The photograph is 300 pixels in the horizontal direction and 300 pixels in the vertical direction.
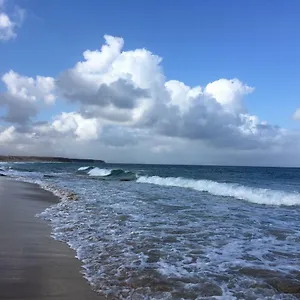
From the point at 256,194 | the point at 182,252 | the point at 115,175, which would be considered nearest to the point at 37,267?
the point at 182,252

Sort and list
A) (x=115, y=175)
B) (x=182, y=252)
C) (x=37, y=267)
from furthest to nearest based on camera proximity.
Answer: (x=115, y=175) → (x=182, y=252) → (x=37, y=267)

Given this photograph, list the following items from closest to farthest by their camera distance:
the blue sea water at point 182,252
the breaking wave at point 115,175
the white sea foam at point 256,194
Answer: the blue sea water at point 182,252 → the white sea foam at point 256,194 → the breaking wave at point 115,175

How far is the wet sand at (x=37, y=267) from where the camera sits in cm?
495

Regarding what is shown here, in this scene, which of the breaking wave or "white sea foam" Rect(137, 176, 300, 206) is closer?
"white sea foam" Rect(137, 176, 300, 206)

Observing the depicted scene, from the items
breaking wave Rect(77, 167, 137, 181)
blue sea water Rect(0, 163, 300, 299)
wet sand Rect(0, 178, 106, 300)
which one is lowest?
breaking wave Rect(77, 167, 137, 181)

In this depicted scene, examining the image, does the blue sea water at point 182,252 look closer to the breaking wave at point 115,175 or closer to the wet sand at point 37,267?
the wet sand at point 37,267

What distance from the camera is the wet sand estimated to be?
4.95m

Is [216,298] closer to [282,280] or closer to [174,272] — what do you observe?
[174,272]

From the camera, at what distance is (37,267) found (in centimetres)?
609

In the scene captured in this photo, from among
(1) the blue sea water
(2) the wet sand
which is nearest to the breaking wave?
(1) the blue sea water

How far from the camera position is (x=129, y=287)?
5.49 metres

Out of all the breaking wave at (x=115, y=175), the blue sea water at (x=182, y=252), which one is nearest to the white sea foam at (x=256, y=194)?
the blue sea water at (x=182, y=252)

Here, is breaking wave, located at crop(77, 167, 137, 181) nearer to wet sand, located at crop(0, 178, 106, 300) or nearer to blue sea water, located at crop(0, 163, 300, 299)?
blue sea water, located at crop(0, 163, 300, 299)

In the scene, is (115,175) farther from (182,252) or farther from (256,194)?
(182,252)
